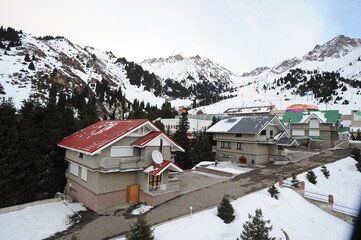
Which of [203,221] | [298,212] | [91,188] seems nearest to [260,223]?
[203,221]

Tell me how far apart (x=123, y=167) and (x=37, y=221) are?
828 cm

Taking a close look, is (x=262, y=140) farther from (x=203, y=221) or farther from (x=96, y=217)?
(x=96, y=217)

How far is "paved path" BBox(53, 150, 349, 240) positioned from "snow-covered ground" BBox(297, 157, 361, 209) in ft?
9.00

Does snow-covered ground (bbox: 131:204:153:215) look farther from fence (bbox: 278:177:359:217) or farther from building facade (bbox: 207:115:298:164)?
building facade (bbox: 207:115:298:164)

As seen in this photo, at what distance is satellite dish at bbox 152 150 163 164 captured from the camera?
25.0 meters

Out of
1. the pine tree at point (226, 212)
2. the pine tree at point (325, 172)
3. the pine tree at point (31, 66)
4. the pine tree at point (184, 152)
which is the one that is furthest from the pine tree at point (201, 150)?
the pine tree at point (31, 66)

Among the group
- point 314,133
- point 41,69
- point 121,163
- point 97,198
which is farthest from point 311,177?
point 41,69

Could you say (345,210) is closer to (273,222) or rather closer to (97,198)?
(273,222)

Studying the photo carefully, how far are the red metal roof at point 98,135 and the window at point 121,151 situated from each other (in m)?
1.27

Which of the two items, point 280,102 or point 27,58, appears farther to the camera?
point 280,102

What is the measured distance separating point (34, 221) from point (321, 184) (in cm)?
3099

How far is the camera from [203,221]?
61.9ft

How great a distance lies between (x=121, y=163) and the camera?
23.8 m

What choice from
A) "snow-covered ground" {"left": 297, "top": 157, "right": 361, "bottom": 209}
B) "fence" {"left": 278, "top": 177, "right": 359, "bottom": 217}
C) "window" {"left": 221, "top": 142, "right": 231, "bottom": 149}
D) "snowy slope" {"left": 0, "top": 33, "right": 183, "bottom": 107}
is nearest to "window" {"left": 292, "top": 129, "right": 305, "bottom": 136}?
"snow-covered ground" {"left": 297, "top": 157, "right": 361, "bottom": 209}
